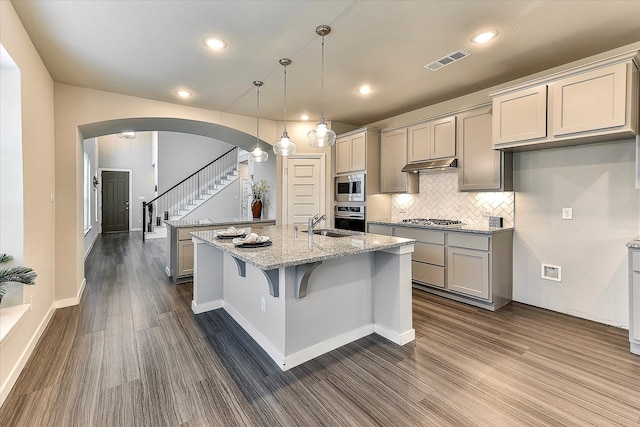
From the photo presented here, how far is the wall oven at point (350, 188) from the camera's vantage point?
15.6ft

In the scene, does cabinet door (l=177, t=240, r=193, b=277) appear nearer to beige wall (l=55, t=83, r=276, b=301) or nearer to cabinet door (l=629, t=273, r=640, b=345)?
beige wall (l=55, t=83, r=276, b=301)

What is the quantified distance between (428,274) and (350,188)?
181 centimetres

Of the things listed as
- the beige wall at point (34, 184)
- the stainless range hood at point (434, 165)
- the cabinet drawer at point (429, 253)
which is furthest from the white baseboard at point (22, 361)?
the stainless range hood at point (434, 165)

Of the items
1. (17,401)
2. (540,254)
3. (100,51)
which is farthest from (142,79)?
(540,254)

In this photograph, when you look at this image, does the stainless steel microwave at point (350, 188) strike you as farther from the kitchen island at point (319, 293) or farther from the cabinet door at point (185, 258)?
the cabinet door at point (185, 258)

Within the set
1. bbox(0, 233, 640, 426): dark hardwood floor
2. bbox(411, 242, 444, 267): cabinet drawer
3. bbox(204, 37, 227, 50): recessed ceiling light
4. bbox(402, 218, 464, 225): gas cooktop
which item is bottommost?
bbox(0, 233, 640, 426): dark hardwood floor

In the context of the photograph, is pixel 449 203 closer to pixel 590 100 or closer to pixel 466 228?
pixel 466 228

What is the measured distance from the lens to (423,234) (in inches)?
156

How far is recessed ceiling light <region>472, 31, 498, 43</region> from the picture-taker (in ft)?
8.24

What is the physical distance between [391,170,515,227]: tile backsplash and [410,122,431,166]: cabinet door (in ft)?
1.19

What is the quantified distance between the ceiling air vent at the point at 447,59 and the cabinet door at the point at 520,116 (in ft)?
2.26

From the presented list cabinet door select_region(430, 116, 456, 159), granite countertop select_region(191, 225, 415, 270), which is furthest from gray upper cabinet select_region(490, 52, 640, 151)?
granite countertop select_region(191, 225, 415, 270)

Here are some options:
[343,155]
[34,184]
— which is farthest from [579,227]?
[34,184]

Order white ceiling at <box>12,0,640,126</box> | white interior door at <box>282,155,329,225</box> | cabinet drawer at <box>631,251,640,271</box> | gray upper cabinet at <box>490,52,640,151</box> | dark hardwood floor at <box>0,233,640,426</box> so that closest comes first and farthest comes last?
dark hardwood floor at <box>0,233,640,426</box>, white ceiling at <box>12,0,640,126</box>, cabinet drawer at <box>631,251,640,271</box>, gray upper cabinet at <box>490,52,640,151</box>, white interior door at <box>282,155,329,225</box>
